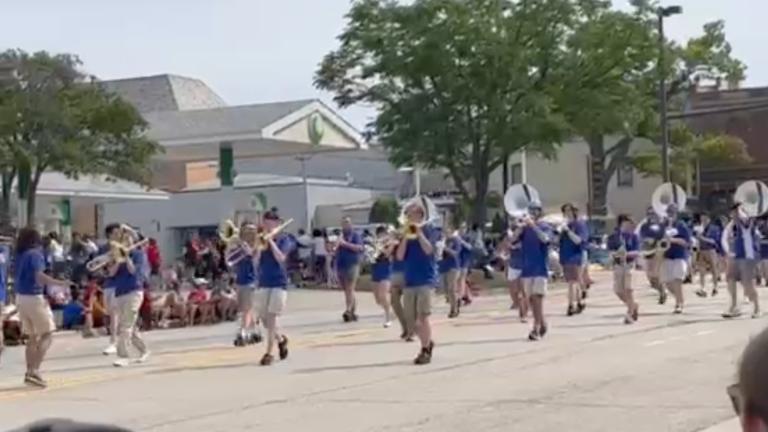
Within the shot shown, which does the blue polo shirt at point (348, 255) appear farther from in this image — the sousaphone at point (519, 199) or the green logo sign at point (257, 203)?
the green logo sign at point (257, 203)

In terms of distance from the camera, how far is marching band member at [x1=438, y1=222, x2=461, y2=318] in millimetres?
25092

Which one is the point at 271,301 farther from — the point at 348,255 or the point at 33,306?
the point at 348,255

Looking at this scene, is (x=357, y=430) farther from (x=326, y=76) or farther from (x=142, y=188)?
(x=142, y=188)

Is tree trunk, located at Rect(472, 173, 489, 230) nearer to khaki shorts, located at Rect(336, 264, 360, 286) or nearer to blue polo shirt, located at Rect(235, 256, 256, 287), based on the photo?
khaki shorts, located at Rect(336, 264, 360, 286)

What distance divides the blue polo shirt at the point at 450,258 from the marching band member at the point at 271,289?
814 centimetres

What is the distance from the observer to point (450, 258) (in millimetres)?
25703

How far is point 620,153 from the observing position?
65875 millimetres

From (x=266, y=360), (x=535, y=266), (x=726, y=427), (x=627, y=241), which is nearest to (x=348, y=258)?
(x=627, y=241)

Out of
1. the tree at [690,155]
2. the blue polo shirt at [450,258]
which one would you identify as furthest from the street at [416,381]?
the tree at [690,155]

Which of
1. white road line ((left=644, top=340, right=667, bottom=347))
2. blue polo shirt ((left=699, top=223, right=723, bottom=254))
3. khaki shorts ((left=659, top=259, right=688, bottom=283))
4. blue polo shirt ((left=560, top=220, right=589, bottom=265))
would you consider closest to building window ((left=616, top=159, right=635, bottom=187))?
blue polo shirt ((left=699, top=223, right=723, bottom=254))

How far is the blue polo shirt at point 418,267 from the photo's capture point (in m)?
16.6

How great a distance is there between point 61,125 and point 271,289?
20.8 meters

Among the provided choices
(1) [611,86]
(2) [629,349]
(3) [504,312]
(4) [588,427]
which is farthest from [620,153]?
(4) [588,427]

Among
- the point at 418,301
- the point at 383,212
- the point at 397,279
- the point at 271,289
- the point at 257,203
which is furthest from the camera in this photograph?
the point at 383,212
